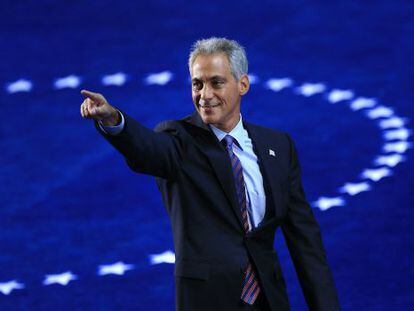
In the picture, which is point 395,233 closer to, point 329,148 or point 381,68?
point 329,148

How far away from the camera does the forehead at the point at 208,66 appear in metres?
2.47

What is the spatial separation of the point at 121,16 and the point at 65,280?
1.42 meters

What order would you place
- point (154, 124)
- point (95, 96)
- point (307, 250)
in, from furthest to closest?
point (154, 124) → point (307, 250) → point (95, 96)

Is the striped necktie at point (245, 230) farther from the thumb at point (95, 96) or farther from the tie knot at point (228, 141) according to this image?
the thumb at point (95, 96)

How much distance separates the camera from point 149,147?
7.66 feet

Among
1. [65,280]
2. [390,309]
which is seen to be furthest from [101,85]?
[390,309]

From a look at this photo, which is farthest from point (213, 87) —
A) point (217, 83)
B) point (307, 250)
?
point (307, 250)

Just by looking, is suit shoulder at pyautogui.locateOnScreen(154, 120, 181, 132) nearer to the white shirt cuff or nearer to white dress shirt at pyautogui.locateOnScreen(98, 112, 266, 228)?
white dress shirt at pyautogui.locateOnScreen(98, 112, 266, 228)

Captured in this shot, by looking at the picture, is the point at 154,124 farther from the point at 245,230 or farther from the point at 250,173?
the point at 245,230

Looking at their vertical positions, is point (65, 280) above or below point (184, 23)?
below

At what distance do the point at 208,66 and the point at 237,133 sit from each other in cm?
21

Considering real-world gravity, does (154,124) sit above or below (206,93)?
above

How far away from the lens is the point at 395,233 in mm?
4676

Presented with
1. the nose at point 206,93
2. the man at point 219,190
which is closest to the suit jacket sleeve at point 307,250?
the man at point 219,190
